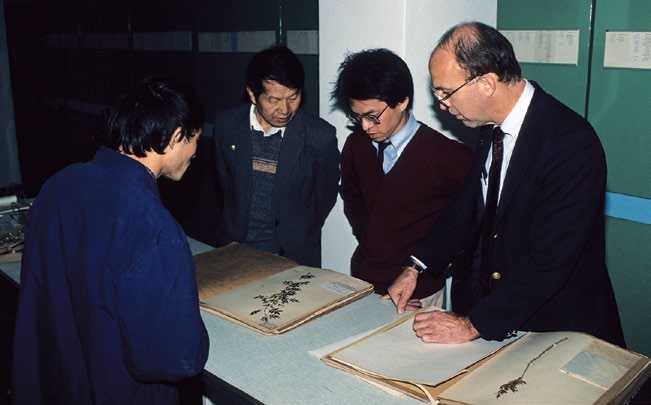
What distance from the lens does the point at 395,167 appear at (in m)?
2.08

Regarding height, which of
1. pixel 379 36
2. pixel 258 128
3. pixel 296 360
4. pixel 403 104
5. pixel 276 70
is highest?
pixel 379 36

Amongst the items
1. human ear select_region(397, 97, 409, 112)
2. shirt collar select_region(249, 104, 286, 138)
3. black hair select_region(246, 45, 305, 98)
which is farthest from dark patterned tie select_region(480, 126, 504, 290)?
shirt collar select_region(249, 104, 286, 138)

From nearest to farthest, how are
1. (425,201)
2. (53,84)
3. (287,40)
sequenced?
(425,201)
(287,40)
(53,84)

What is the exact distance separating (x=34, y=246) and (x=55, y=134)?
6.35 m

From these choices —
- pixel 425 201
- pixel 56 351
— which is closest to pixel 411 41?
pixel 425 201

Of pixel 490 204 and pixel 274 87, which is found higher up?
pixel 274 87

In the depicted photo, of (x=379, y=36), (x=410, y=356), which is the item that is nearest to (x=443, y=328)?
(x=410, y=356)

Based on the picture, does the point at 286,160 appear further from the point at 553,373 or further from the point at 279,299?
the point at 553,373

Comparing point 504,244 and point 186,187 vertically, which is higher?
point 504,244

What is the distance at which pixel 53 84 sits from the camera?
6.80m

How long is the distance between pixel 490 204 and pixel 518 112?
0.84ft

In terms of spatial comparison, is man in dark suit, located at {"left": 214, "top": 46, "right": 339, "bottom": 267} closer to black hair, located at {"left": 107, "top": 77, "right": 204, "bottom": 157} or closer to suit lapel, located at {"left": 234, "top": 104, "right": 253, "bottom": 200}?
suit lapel, located at {"left": 234, "top": 104, "right": 253, "bottom": 200}

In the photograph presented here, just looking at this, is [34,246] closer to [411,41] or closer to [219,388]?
[219,388]

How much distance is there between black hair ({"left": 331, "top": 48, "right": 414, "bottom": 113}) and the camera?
198cm
